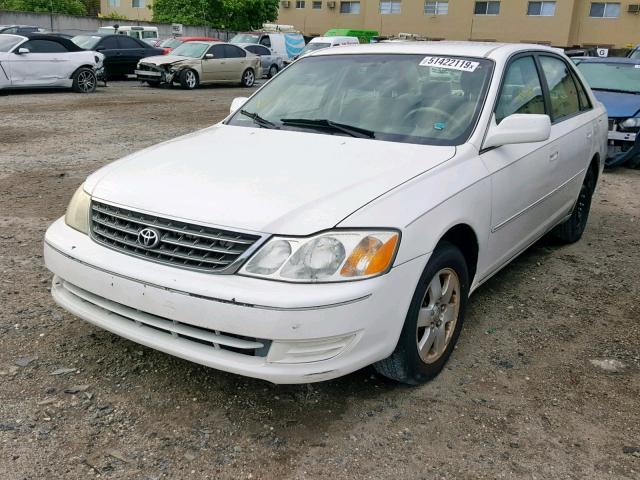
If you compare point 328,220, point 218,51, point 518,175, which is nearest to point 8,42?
point 218,51

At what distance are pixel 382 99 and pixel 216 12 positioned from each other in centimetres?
4496

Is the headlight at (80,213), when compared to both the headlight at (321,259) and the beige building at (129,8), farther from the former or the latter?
the beige building at (129,8)

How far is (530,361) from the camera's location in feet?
11.7

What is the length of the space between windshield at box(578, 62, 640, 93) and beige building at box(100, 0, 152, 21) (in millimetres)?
56130

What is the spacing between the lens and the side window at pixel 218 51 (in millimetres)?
20375

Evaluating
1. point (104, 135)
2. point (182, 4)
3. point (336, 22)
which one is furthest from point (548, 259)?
point (336, 22)

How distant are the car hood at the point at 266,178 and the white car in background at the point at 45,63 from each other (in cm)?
1319

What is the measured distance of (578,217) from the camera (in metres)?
5.57

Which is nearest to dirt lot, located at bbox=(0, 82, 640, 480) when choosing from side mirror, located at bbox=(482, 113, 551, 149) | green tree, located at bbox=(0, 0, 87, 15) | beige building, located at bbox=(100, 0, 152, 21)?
side mirror, located at bbox=(482, 113, 551, 149)

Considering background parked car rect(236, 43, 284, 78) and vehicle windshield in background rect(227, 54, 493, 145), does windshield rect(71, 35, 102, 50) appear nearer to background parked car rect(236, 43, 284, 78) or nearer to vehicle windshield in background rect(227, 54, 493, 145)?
background parked car rect(236, 43, 284, 78)

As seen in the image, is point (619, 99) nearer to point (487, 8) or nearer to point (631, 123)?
point (631, 123)

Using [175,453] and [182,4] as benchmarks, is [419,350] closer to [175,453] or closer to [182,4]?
[175,453]

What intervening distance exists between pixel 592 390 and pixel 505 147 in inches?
56.1

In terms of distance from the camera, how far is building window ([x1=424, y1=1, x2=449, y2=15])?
46.9 metres
